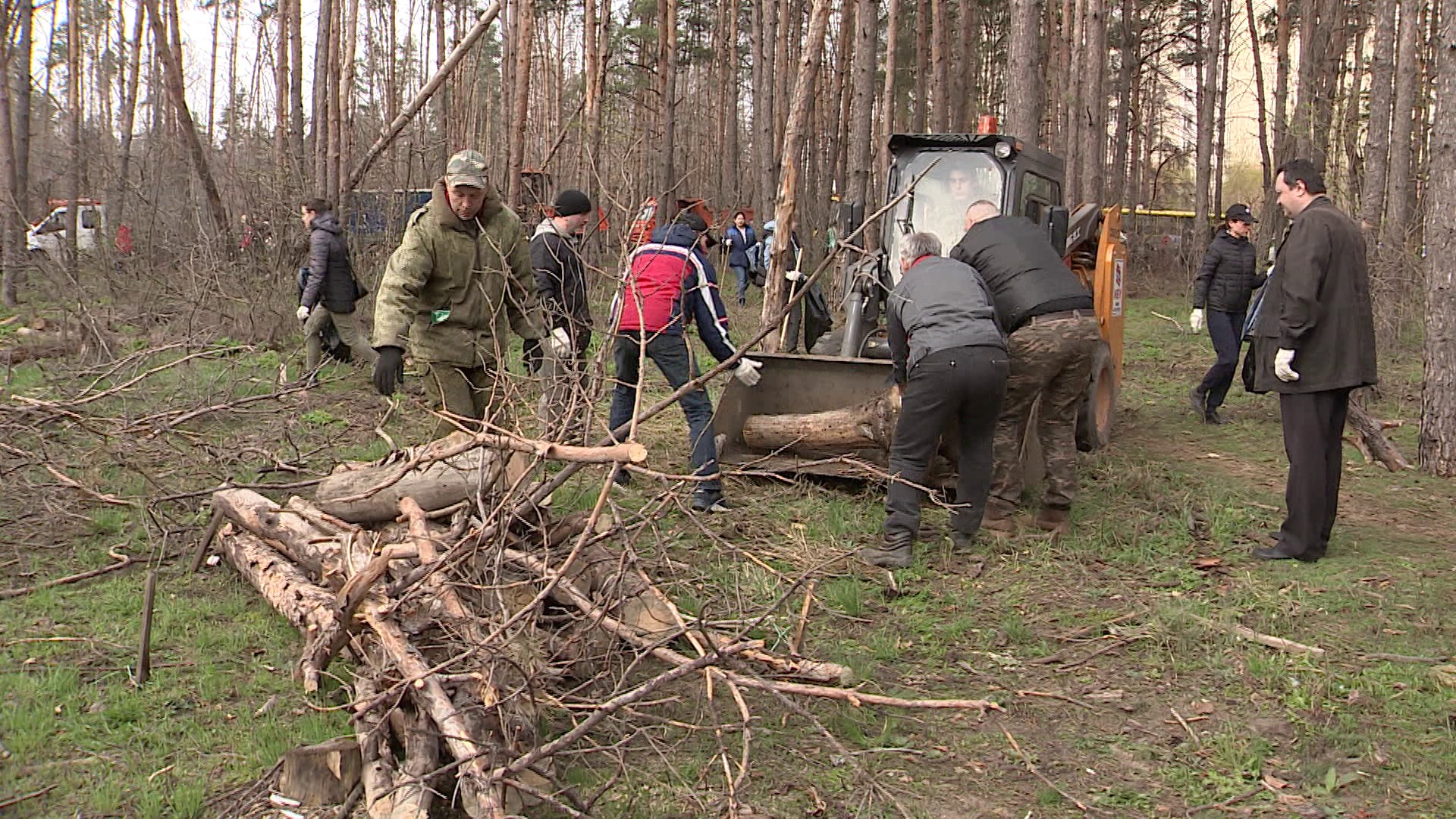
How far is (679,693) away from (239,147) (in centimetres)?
1564

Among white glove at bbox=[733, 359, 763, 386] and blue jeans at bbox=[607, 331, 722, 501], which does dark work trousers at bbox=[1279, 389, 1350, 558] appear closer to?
white glove at bbox=[733, 359, 763, 386]

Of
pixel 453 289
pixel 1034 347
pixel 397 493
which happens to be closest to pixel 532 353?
pixel 453 289

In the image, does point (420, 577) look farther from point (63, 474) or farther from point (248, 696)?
point (63, 474)

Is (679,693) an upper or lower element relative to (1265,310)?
lower

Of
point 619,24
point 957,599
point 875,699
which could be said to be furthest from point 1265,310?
point 619,24

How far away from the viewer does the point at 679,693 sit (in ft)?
13.4

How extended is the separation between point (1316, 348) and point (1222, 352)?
13.3 ft

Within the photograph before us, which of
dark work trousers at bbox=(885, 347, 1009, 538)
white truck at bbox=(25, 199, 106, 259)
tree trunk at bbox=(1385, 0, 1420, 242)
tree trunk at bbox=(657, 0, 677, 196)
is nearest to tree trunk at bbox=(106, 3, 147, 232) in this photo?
white truck at bbox=(25, 199, 106, 259)

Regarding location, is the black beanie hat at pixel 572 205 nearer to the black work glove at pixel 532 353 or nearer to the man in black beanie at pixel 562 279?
the man in black beanie at pixel 562 279

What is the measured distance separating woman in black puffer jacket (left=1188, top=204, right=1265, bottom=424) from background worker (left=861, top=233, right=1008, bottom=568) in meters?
4.49

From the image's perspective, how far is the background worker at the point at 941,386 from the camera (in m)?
5.54

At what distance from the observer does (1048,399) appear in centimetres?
627

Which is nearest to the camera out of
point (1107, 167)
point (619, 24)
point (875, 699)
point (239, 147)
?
point (875, 699)

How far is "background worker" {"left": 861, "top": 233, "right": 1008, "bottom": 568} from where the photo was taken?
5543 mm
